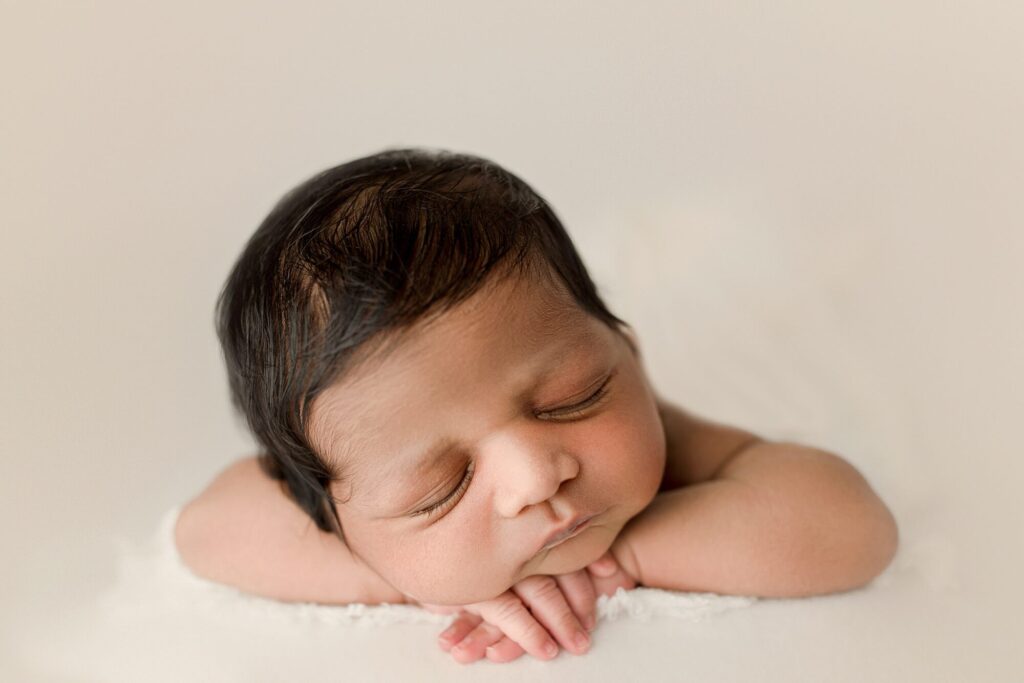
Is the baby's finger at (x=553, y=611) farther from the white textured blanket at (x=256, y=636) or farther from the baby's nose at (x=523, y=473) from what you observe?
the baby's nose at (x=523, y=473)

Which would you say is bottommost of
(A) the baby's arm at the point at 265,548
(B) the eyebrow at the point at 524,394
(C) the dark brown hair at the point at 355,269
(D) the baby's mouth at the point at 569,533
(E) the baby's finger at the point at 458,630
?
(E) the baby's finger at the point at 458,630

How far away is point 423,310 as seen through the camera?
1.15 meters

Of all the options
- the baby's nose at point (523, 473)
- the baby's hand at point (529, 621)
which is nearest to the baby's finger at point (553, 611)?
the baby's hand at point (529, 621)

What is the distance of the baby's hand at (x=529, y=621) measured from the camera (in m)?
1.31

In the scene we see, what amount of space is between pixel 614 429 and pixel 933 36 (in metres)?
1.22

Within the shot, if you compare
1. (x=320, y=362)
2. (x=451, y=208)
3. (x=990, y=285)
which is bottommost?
(x=990, y=285)

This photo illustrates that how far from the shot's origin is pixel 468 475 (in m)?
1.22

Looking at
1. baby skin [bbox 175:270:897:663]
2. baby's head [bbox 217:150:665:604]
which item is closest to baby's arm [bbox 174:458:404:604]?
baby skin [bbox 175:270:897:663]

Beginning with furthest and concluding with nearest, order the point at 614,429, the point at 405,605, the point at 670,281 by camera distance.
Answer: the point at 670,281, the point at 405,605, the point at 614,429

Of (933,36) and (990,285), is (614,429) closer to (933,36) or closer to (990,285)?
(990,285)

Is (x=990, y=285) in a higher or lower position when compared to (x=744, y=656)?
higher

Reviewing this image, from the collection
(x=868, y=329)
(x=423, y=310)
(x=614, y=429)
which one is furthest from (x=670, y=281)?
(x=423, y=310)

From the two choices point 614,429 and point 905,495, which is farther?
point 905,495

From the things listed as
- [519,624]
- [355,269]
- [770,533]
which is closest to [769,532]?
[770,533]
